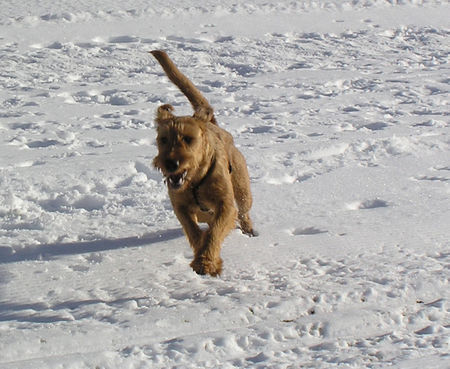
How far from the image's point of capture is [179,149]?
3643mm

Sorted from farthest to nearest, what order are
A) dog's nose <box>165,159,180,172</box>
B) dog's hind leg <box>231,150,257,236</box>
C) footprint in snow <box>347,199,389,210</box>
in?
footprint in snow <box>347,199,389,210</box>
dog's hind leg <box>231,150,257,236</box>
dog's nose <box>165,159,180,172</box>

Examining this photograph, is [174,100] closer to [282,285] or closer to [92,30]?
[92,30]

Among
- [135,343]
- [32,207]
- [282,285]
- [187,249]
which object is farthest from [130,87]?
[135,343]

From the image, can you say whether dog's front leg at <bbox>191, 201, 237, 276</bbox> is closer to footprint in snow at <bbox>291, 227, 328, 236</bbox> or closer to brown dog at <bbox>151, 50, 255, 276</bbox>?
brown dog at <bbox>151, 50, 255, 276</bbox>

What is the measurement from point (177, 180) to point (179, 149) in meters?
0.17

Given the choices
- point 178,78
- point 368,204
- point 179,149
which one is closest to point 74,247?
point 179,149

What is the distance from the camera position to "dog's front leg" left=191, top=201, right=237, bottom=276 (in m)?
3.75

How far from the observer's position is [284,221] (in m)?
4.75

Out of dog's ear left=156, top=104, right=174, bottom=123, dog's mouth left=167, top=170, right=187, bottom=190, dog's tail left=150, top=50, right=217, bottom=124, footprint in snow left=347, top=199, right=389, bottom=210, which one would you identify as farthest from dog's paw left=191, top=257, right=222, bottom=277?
footprint in snow left=347, top=199, right=389, bottom=210

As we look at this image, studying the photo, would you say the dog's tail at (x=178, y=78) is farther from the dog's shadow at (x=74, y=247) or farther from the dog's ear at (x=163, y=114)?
the dog's shadow at (x=74, y=247)

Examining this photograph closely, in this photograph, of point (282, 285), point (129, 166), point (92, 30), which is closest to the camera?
point (282, 285)

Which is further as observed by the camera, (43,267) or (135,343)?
(43,267)

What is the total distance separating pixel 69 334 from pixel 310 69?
6.40 m

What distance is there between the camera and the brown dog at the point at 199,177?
3680 mm
